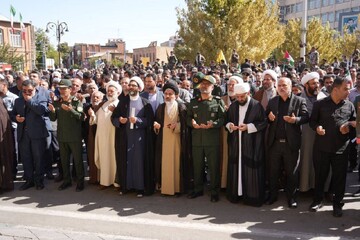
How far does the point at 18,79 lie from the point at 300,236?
722 cm

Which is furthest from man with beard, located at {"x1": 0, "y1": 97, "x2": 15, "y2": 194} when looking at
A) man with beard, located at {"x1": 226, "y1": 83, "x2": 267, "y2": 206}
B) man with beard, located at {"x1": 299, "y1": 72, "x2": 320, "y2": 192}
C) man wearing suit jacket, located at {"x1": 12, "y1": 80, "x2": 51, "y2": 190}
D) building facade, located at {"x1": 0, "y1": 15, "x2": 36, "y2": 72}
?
building facade, located at {"x1": 0, "y1": 15, "x2": 36, "y2": 72}

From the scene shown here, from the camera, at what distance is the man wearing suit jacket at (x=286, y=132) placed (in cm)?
533

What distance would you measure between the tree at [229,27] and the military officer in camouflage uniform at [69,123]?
61.2 feet

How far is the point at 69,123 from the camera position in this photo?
6.39m

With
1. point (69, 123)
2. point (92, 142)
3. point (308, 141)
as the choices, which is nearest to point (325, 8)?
point (308, 141)

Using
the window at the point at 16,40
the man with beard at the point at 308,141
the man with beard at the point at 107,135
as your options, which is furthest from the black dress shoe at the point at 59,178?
the window at the point at 16,40

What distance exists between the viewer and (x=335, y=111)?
499 cm

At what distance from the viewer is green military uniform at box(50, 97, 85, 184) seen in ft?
20.9

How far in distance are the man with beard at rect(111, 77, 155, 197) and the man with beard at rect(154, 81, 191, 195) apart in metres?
0.16

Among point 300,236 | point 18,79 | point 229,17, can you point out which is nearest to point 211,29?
point 229,17

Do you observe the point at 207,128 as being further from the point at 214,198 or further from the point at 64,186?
the point at 64,186

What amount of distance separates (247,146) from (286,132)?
60 cm

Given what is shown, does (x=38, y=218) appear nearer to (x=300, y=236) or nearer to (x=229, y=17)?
(x=300, y=236)

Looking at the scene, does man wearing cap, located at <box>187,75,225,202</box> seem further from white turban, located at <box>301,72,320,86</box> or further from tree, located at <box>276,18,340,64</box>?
tree, located at <box>276,18,340,64</box>
